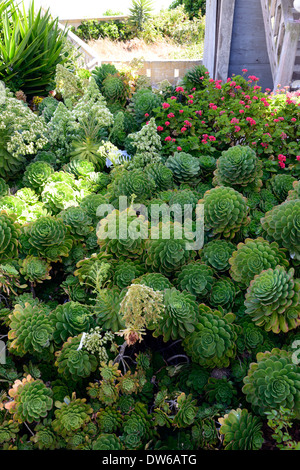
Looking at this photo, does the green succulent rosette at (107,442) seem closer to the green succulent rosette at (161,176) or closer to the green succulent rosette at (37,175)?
the green succulent rosette at (161,176)

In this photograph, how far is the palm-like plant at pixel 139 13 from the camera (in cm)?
1037

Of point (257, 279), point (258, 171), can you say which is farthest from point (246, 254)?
point (258, 171)

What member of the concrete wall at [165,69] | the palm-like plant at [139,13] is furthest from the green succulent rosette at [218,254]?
the palm-like plant at [139,13]

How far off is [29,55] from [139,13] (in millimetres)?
7569

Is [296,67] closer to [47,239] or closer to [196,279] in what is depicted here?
[196,279]

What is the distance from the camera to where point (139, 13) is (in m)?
10.3

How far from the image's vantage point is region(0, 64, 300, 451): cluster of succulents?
1700 millimetres

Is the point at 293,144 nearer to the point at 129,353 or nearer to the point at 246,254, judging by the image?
the point at 246,254

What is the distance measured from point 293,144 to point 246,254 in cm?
165

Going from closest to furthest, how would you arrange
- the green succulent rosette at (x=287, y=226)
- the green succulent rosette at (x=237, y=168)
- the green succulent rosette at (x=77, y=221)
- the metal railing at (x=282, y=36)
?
the green succulent rosette at (x=287, y=226), the green succulent rosette at (x=77, y=221), the green succulent rosette at (x=237, y=168), the metal railing at (x=282, y=36)

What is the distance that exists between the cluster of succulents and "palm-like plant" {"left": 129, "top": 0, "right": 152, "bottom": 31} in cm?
888

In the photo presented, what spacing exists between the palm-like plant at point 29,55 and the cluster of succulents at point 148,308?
1217mm

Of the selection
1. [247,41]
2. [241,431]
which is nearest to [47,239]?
[241,431]

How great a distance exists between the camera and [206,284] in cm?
210
